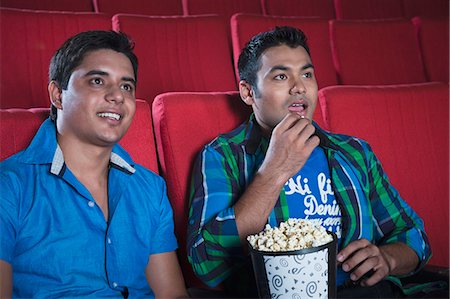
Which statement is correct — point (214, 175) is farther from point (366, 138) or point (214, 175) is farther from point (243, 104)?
point (366, 138)

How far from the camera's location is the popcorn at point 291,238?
48 cm

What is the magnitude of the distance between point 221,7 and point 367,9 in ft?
1.23

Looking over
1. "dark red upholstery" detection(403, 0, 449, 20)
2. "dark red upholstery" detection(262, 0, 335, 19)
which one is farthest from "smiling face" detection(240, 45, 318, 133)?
"dark red upholstery" detection(403, 0, 449, 20)

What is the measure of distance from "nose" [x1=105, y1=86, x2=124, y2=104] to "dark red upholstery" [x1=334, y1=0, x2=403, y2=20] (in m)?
0.90

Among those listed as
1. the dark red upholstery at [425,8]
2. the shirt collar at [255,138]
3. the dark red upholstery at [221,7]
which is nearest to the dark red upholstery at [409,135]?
the shirt collar at [255,138]

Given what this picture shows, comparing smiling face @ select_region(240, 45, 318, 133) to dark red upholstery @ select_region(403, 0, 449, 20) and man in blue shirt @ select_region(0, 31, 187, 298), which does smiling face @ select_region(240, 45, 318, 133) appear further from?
dark red upholstery @ select_region(403, 0, 449, 20)

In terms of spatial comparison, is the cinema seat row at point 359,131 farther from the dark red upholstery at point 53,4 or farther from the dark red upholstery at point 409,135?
the dark red upholstery at point 53,4

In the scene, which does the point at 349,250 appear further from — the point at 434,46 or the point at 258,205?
the point at 434,46

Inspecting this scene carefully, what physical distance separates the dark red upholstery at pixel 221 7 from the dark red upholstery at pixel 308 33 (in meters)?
0.24

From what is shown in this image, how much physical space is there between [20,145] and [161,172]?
0.17 m

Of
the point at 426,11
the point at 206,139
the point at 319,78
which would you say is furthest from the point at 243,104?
the point at 426,11

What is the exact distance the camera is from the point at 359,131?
2.69 feet

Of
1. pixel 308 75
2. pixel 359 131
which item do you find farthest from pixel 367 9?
pixel 308 75

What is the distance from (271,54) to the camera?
0.70 meters
